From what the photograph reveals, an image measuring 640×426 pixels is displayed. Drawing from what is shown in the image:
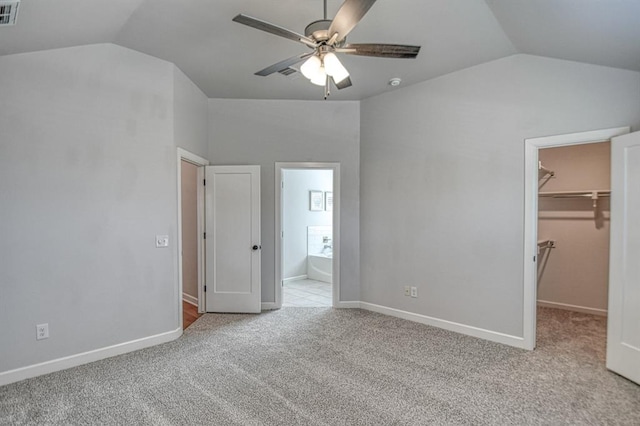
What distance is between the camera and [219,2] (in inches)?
91.4

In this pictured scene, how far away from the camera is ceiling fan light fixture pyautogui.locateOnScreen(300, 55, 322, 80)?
2.15m

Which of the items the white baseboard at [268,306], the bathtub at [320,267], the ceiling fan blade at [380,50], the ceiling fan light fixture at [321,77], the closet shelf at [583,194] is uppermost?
the ceiling fan blade at [380,50]

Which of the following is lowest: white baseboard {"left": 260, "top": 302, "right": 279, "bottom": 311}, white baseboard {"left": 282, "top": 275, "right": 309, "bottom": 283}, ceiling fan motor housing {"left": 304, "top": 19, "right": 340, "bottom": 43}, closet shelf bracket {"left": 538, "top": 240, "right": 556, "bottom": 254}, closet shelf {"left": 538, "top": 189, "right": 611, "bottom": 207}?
white baseboard {"left": 282, "top": 275, "right": 309, "bottom": 283}

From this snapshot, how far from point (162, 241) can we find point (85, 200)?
0.77 meters

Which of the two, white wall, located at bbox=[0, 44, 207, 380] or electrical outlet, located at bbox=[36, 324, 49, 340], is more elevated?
white wall, located at bbox=[0, 44, 207, 380]

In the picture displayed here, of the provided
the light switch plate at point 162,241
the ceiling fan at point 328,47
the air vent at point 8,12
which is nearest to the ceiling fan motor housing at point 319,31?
the ceiling fan at point 328,47

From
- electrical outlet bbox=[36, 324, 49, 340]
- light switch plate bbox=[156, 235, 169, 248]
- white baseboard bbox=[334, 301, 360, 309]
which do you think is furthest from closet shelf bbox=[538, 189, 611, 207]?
electrical outlet bbox=[36, 324, 49, 340]

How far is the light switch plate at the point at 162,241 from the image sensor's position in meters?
3.31

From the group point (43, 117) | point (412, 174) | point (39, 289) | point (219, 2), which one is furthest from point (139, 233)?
point (412, 174)

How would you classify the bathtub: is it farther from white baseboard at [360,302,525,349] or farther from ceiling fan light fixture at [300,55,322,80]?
ceiling fan light fixture at [300,55,322,80]

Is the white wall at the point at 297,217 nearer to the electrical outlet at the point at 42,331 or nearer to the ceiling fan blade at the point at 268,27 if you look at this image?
the electrical outlet at the point at 42,331

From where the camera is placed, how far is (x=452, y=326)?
3.65m

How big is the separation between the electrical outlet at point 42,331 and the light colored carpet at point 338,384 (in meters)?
0.32

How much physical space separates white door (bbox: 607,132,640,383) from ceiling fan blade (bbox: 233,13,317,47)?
261cm
